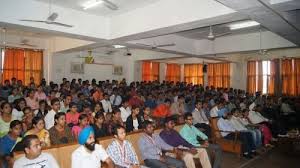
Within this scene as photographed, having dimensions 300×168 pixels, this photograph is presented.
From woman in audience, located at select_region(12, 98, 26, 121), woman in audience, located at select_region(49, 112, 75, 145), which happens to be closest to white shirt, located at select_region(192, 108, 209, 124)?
woman in audience, located at select_region(49, 112, 75, 145)

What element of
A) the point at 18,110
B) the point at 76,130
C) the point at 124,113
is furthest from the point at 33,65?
the point at 76,130

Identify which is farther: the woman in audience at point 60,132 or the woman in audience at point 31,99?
the woman in audience at point 31,99

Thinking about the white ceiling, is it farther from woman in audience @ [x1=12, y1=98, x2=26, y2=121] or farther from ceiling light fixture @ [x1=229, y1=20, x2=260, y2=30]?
ceiling light fixture @ [x1=229, y1=20, x2=260, y2=30]

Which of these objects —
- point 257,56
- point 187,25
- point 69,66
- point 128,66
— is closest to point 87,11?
point 187,25

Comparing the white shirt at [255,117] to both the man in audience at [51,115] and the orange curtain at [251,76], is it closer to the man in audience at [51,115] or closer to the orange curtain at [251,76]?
the orange curtain at [251,76]

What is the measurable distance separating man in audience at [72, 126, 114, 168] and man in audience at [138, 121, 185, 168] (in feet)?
2.83

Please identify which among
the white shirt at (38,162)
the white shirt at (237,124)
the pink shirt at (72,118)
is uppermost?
the pink shirt at (72,118)

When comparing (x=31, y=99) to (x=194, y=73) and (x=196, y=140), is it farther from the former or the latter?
(x=194, y=73)

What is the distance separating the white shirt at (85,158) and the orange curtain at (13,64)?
8.23 metres

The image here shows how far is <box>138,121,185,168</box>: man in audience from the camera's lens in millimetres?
4177

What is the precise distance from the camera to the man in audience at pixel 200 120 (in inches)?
280

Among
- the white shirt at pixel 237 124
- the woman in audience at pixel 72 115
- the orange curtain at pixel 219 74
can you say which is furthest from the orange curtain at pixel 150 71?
the woman in audience at pixel 72 115

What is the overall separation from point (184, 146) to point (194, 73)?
36.7ft

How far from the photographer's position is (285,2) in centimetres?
420
